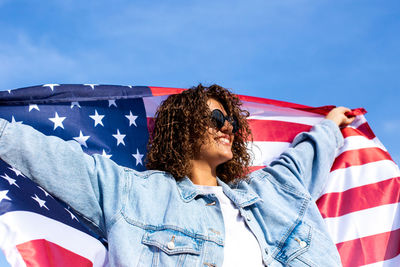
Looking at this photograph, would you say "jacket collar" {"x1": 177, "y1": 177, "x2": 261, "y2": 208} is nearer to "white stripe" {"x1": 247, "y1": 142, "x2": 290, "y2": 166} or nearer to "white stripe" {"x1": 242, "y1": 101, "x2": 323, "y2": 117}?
"white stripe" {"x1": 247, "y1": 142, "x2": 290, "y2": 166}

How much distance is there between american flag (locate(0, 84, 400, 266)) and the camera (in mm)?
3403

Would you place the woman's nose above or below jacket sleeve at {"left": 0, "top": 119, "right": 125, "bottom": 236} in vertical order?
above

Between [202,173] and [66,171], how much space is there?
4.48 feet

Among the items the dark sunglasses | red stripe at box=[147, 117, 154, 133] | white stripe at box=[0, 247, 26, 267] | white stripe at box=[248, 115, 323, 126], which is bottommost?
white stripe at box=[0, 247, 26, 267]

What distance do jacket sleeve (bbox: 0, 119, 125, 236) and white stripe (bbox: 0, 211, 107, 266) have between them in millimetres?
144

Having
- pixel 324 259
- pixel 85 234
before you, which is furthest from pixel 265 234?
pixel 85 234

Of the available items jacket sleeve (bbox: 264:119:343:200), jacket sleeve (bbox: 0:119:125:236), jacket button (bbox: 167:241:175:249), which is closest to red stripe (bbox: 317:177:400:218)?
jacket sleeve (bbox: 264:119:343:200)

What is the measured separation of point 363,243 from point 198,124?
1.94 metres

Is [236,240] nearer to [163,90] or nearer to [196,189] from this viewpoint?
[196,189]

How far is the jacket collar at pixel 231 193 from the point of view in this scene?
400 cm

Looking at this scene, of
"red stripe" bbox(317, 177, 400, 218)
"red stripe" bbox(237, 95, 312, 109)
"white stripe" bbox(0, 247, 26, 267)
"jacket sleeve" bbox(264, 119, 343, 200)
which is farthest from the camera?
"red stripe" bbox(237, 95, 312, 109)

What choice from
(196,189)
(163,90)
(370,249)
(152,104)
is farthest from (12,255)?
(370,249)

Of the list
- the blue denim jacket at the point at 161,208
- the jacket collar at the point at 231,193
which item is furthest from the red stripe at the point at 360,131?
the jacket collar at the point at 231,193

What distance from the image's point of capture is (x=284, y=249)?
3.96 meters
